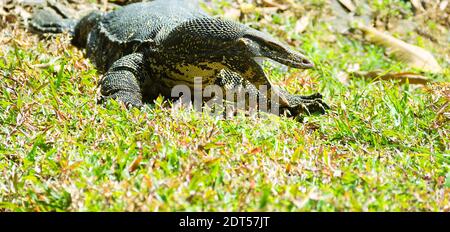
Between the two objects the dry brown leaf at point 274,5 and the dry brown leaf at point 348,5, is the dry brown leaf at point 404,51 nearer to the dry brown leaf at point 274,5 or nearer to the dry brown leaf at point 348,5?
the dry brown leaf at point 348,5

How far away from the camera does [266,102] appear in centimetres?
461

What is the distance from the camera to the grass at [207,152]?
9.46 ft

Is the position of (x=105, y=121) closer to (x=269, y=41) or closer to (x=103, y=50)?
(x=269, y=41)

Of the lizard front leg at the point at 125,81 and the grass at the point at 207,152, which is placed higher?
the lizard front leg at the point at 125,81

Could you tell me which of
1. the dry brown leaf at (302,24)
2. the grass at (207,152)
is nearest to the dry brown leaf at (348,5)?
the dry brown leaf at (302,24)

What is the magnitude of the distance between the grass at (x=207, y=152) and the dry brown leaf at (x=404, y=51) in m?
1.16

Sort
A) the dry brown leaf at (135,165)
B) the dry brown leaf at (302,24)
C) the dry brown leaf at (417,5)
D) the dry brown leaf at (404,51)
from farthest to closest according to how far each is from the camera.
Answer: the dry brown leaf at (417,5), the dry brown leaf at (302,24), the dry brown leaf at (404,51), the dry brown leaf at (135,165)

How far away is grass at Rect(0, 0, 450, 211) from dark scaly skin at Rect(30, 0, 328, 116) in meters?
0.21

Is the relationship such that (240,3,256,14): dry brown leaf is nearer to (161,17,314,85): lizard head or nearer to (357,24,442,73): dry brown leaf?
(357,24,442,73): dry brown leaf

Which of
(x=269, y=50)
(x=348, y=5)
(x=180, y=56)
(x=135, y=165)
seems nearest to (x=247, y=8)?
(x=348, y=5)

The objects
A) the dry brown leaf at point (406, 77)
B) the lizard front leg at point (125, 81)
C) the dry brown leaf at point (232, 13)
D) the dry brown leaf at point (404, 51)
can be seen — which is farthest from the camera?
the dry brown leaf at point (232, 13)

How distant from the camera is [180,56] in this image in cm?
450

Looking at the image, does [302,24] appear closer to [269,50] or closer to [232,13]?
[232,13]

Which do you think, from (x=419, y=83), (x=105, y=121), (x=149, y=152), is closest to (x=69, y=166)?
(x=149, y=152)
